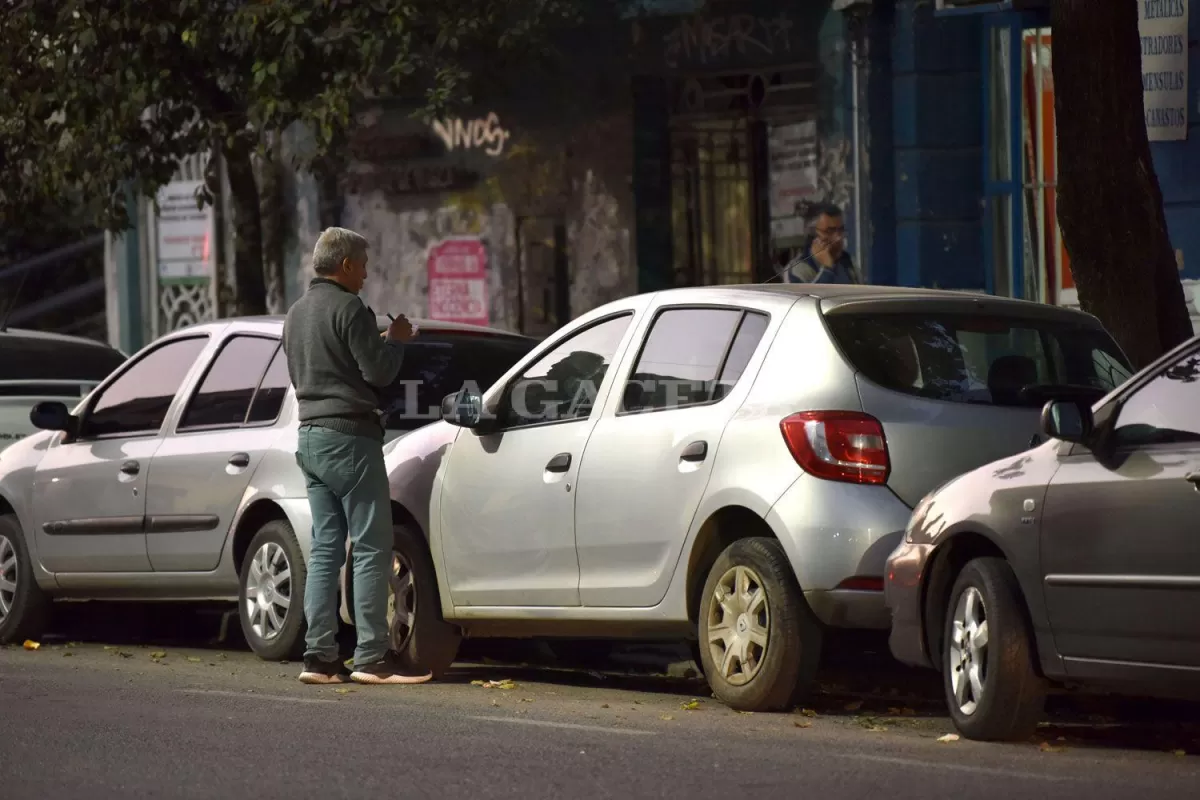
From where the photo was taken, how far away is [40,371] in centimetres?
1506

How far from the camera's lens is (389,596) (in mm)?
10734

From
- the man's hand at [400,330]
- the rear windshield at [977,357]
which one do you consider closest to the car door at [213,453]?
the man's hand at [400,330]

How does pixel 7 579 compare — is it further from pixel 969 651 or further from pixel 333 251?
pixel 969 651

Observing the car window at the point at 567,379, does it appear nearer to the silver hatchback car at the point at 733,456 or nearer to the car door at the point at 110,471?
the silver hatchback car at the point at 733,456

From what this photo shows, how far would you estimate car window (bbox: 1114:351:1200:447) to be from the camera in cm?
748

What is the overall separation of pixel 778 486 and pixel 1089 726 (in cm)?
149

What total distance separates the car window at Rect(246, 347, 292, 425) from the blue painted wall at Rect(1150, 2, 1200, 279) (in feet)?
24.7

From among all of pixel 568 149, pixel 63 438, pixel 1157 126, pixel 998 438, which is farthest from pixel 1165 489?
pixel 568 149

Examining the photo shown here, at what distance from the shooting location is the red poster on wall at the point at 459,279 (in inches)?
875

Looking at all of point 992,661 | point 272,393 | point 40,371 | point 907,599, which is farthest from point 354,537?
point 40,371

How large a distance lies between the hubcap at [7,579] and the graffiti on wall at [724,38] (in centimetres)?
846

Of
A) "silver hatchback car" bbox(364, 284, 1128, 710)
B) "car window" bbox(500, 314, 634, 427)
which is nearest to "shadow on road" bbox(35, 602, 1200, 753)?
"silver hatchback car" bbox(364, 284, 1128, 710)

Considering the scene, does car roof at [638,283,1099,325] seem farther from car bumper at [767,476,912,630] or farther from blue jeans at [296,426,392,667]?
blue jeans at [296,426,392,667]

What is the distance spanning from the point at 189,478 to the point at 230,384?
0.50m
